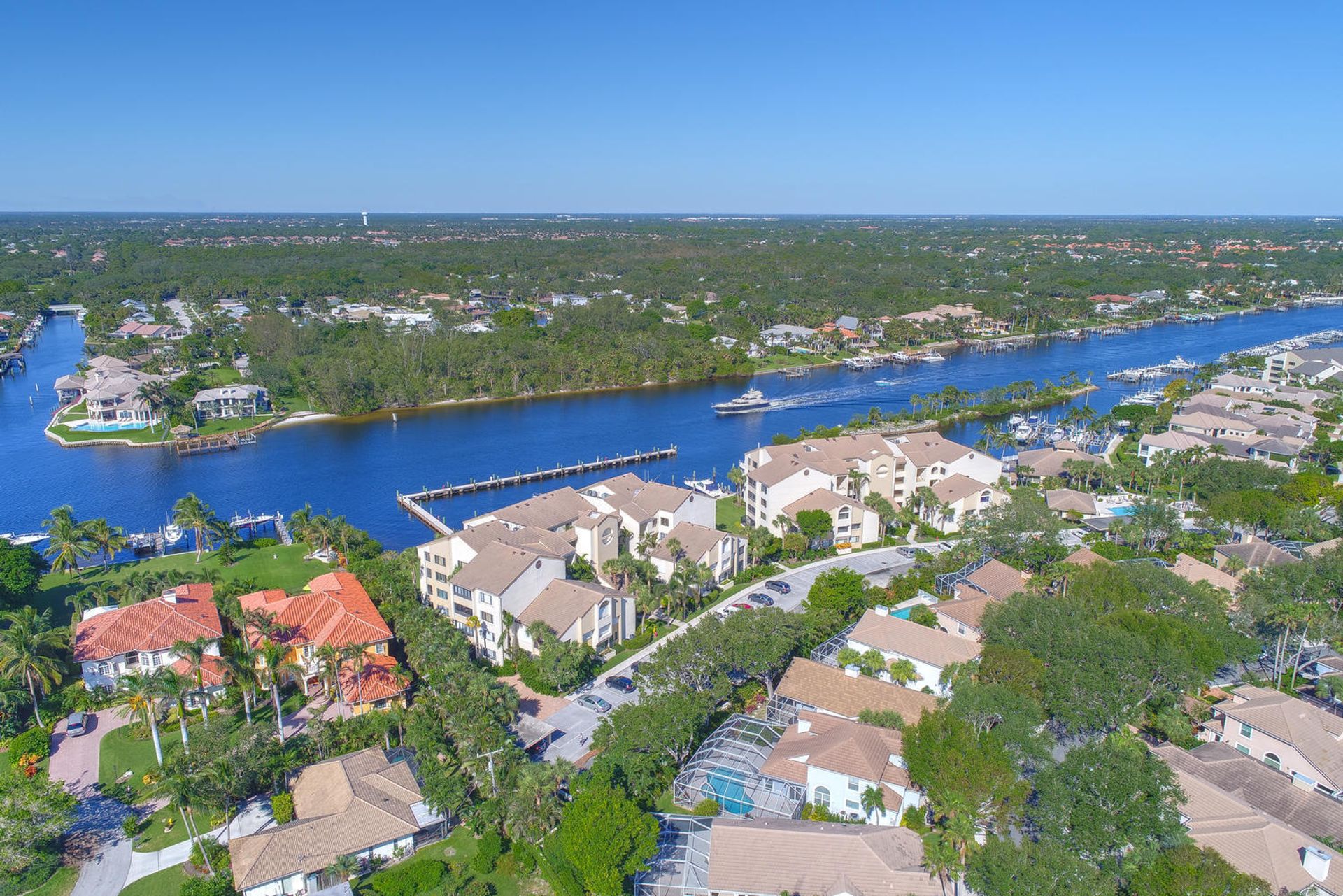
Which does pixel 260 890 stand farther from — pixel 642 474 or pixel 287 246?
pixel 287 246

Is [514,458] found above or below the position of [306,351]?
below

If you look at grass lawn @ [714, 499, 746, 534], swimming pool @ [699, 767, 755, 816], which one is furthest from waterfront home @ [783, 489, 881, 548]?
swimming pool @ [699, 767, 755, 816]

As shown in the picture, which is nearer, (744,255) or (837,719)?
(837,719)

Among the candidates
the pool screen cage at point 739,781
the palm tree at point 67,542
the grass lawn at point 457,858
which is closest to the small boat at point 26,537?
the palm tree at point 67,542

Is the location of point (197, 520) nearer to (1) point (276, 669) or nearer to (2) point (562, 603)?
(1) point (276, 669)

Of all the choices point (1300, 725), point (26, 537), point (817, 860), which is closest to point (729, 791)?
point (817, 860)

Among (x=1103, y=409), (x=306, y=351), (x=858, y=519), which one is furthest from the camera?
(x=306, y=351)

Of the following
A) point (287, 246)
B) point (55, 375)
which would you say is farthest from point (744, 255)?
point (55, 375)

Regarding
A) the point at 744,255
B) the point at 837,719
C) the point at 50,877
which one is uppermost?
the point at 744,255
